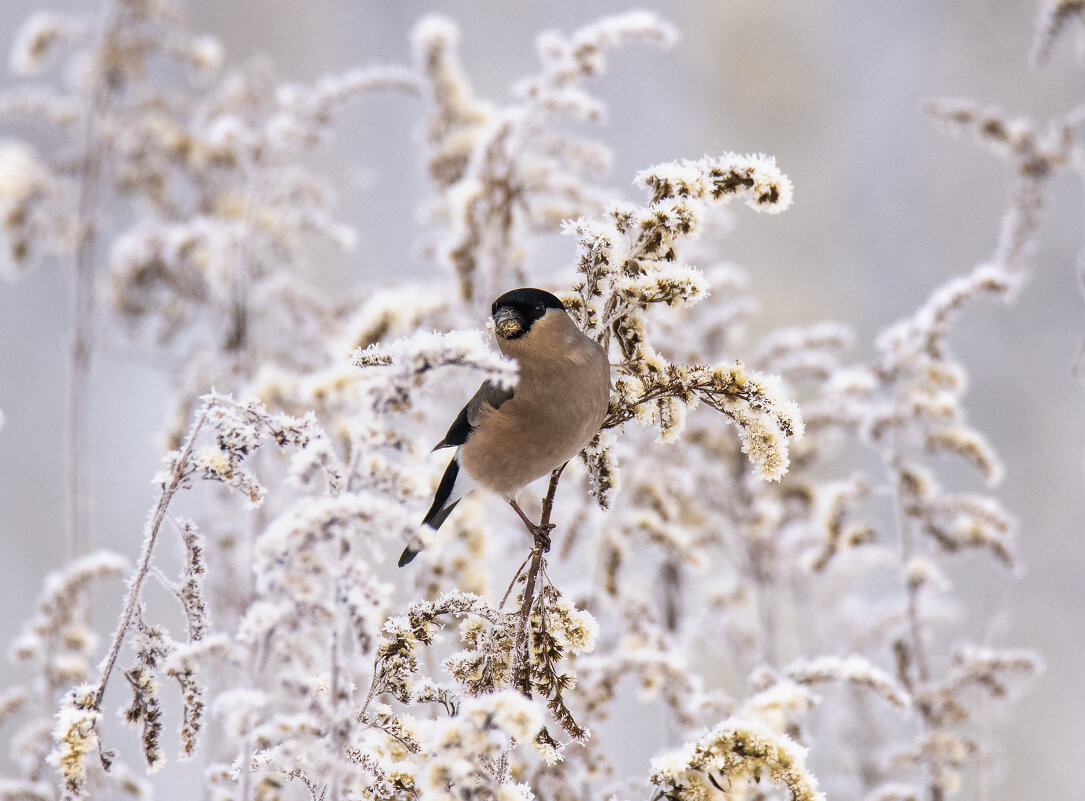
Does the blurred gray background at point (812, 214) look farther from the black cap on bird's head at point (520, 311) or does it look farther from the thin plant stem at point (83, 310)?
the black cap on bird's head at point (520, 311)

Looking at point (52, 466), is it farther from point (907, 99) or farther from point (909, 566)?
point (907, 99)

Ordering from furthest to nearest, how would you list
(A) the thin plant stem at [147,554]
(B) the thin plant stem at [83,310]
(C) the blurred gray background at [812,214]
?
1. (C) the blurred gray background at [812,214]
2. (B) the thin plant stem at [83,310]
3. (A) the thin plant stem at [147,554]

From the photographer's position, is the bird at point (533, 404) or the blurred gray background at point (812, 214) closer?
the bird at point (533, 404)

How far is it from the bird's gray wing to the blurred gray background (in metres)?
1.45

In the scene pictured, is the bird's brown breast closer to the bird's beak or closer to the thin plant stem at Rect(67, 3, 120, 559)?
the bird's beak

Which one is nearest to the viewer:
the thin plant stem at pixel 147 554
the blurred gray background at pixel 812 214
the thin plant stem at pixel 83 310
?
the thin plant stem at pixel 147 554

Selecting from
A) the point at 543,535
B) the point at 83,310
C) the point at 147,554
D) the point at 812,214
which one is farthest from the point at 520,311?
the point at 812,214

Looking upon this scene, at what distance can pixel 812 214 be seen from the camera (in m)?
3.10

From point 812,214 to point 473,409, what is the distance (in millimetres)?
2664

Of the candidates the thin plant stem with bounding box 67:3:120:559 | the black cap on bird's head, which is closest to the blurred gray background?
the thin plant stem with bounding box 67:3:120:559

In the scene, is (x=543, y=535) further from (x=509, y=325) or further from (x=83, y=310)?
(x=83, y=310)

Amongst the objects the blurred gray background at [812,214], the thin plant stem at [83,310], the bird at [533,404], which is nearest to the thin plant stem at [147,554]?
the bird at [533,404]

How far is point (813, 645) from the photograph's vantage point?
1.53 metres

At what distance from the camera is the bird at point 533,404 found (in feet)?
2.23
